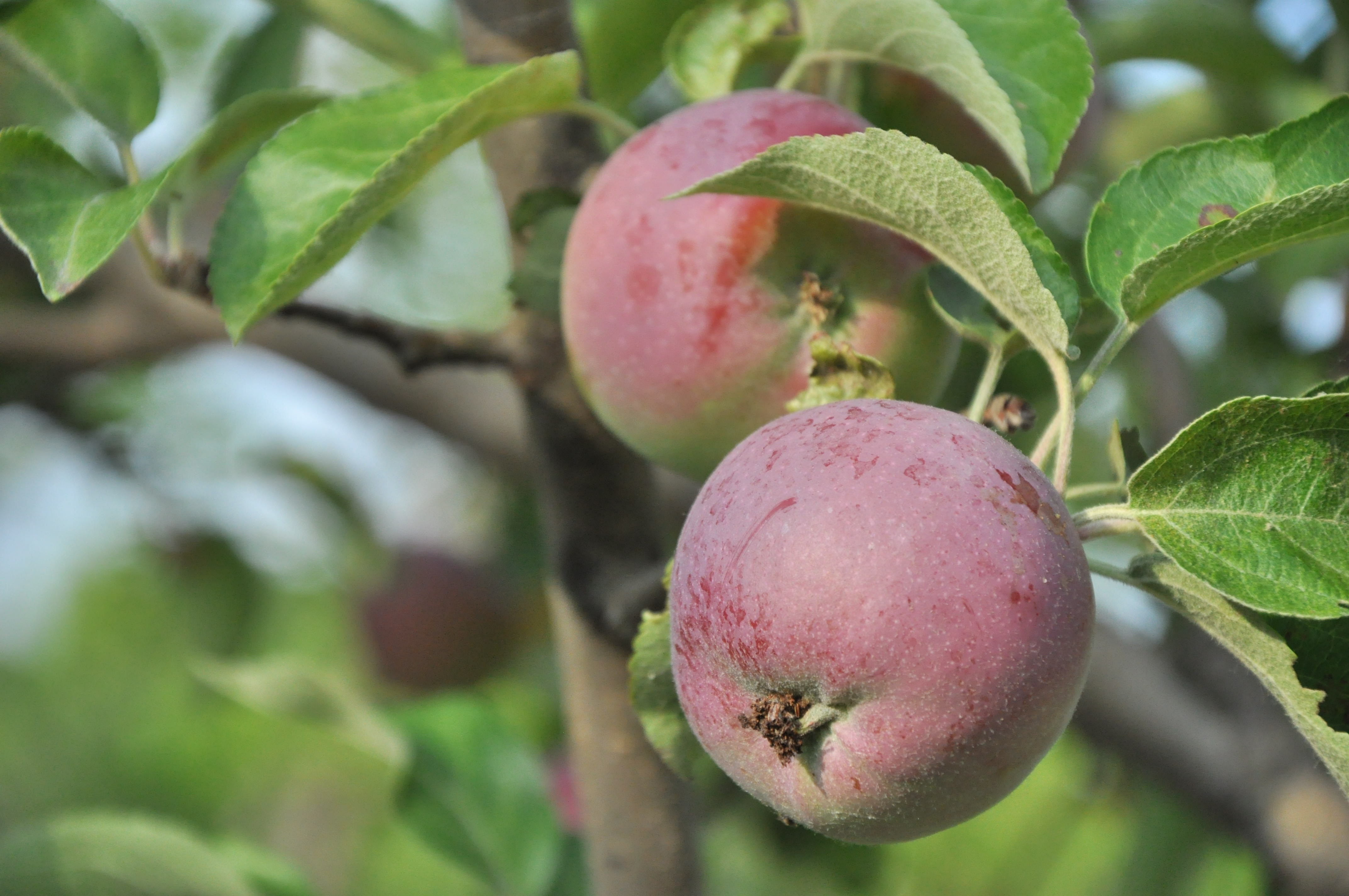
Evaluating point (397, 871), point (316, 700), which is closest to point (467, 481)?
point (316, 700)

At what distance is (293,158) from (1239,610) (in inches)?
17.0

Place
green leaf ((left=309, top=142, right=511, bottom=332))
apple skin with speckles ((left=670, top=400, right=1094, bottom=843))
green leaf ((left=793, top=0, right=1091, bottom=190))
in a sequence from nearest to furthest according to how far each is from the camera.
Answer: apple skin with speckles ((left=670, top=400, right=1094, bottom=843)) → green leaf ((left=793, top=0, right=1091, bottom=190)) → green leaf ((left=309, top=142, right=511, bottom=332))

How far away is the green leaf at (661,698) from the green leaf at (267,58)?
26.5 inches

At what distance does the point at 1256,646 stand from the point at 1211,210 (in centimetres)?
17

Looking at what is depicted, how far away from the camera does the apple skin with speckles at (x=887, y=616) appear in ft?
1.15

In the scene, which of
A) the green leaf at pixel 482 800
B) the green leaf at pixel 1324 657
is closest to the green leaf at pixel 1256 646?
the green leaf at pixel 1324 657

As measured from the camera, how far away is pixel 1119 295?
1.40 feet

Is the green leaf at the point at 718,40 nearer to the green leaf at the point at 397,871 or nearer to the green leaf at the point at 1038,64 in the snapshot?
the green leaf at the point at 1038,64

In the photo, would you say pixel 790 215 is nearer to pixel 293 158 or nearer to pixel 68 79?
pixel 293 158

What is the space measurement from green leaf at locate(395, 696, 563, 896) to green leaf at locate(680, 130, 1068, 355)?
0.68m

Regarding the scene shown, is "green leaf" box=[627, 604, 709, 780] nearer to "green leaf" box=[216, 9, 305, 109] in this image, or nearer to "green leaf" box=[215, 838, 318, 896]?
"green leaf" box=[215, 838, 318, 896]

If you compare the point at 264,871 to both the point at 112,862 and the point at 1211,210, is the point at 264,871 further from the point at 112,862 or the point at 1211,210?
the point at 1211,210

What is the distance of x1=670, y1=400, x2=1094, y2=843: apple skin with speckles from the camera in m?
0.35

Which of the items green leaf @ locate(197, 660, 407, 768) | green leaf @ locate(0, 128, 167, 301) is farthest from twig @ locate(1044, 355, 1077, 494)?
green leaf @ locate(197, 660, 407, 768)
